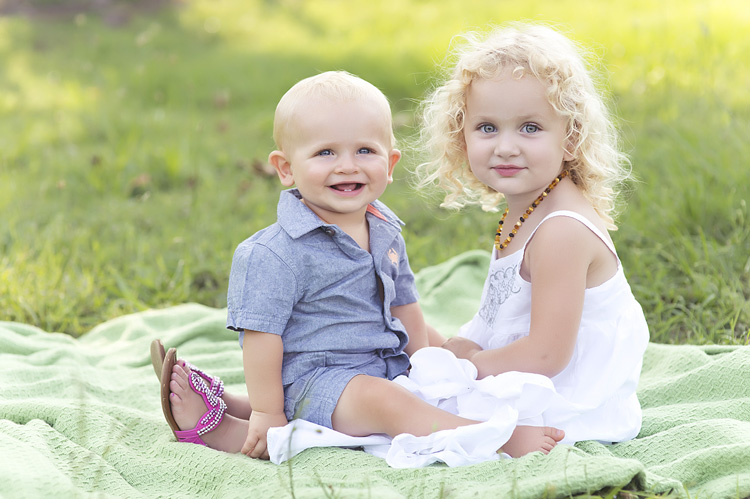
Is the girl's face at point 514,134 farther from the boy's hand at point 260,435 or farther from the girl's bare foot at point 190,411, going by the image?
the girl's bare foot at point 190,411

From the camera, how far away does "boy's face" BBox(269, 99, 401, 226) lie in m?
2.18

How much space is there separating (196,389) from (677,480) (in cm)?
130

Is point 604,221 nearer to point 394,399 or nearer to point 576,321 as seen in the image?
point 576,321

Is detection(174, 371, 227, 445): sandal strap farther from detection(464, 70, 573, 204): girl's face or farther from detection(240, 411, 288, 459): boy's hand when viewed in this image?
detection(464, 70, 573, 204): girl's face

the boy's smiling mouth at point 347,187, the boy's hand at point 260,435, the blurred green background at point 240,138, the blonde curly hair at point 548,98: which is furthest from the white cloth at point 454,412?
the blurred green background at point 240,138

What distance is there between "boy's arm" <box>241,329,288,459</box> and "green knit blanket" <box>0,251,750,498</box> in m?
0.07

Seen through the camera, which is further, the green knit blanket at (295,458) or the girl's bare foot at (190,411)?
the girl's bare foot at (190,411)

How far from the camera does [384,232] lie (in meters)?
2.41

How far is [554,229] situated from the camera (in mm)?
2131

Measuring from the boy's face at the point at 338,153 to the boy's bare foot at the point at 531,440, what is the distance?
2.50ft

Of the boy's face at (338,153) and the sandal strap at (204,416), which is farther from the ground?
the boy's face at (338,153)

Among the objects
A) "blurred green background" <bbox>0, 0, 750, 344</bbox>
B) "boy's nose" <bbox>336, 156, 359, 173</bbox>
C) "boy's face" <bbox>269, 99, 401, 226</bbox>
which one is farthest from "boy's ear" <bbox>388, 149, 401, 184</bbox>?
"blurred green background" <bbox>0, 0, 750, 344</bbox>

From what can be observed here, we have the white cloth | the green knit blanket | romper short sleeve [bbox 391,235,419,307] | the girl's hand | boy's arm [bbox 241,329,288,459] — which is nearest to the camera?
the green knit blanket

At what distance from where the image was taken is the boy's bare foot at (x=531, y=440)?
205 cm
